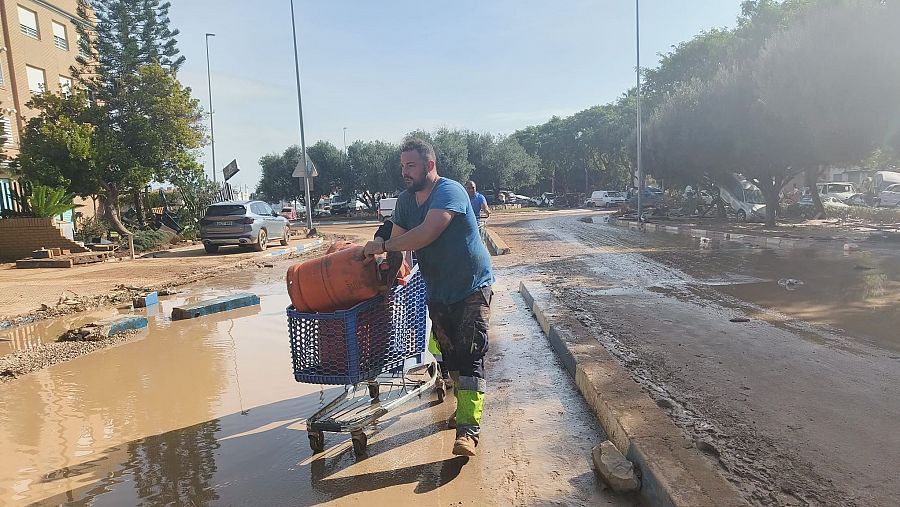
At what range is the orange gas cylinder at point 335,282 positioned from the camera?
3340mm

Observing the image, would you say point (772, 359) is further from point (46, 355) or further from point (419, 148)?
point (46, 355)

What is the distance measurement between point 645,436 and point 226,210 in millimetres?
16220

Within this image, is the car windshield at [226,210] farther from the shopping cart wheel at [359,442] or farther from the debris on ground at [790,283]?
the shopping cart wheel at [359,442]

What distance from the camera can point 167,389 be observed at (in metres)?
4.84

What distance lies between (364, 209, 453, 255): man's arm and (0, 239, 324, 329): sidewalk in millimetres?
6878

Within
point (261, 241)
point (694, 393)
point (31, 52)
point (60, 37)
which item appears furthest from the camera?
point (60, 37)

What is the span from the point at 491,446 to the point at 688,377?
6.32 feet

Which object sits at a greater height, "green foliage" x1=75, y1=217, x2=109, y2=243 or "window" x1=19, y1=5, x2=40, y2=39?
"window" x1=19, y1=5, x2=40, y2=39

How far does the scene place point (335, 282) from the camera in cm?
335

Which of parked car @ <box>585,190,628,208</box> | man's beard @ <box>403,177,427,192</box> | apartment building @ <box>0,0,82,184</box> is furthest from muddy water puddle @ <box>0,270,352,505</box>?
parked car @ <box>585,190,628,208</box>

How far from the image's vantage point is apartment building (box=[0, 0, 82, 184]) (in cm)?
2612

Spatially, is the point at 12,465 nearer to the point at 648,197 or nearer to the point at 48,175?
the point at 48,175

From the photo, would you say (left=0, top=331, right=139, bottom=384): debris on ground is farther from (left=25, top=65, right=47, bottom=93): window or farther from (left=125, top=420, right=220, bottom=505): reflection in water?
(left=25, top=65, right=47, bottom=93): window

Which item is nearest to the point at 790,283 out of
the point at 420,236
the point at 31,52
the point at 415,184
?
the point at 415,184
